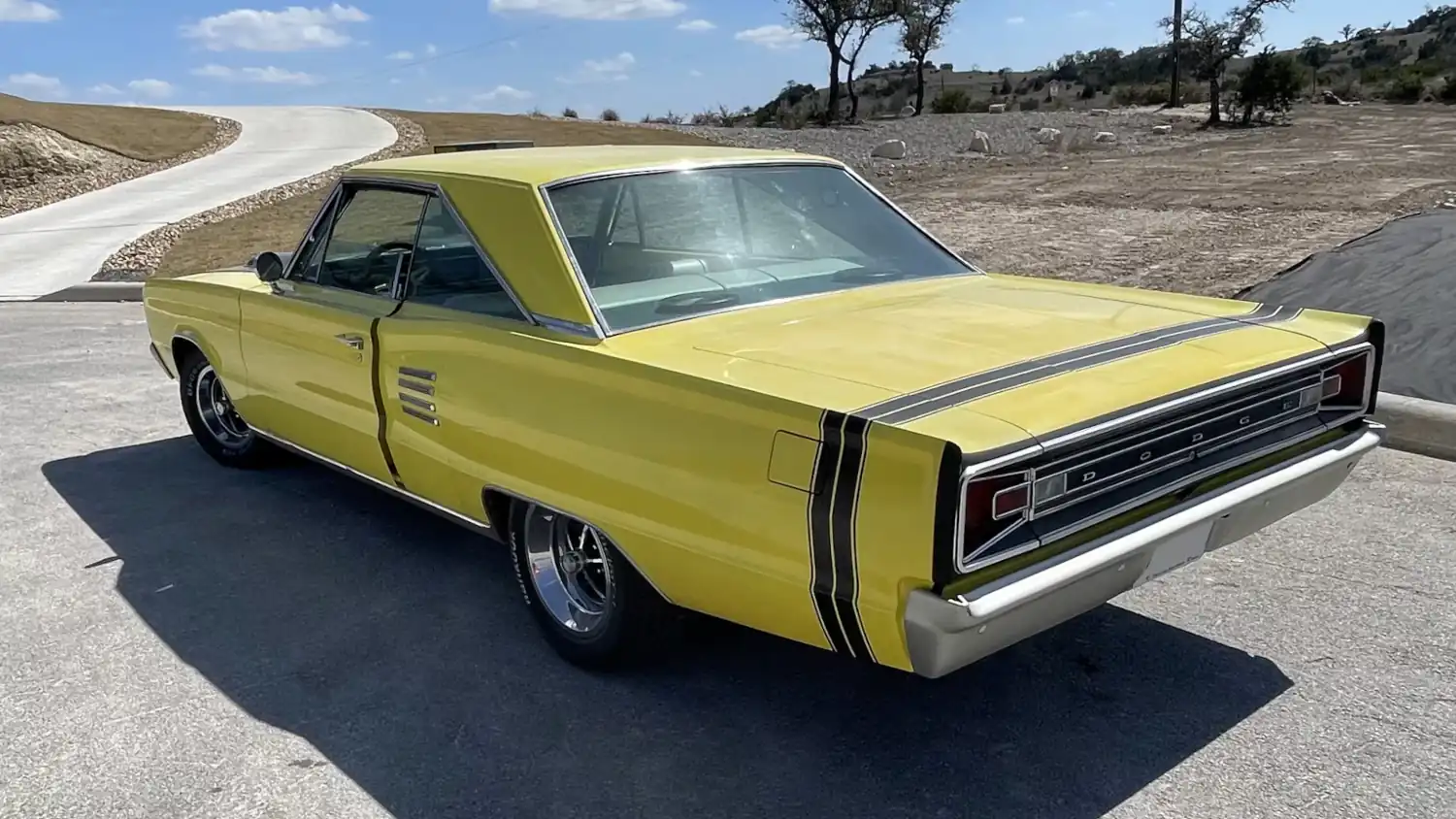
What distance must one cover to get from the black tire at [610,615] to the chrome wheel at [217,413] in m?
2.59

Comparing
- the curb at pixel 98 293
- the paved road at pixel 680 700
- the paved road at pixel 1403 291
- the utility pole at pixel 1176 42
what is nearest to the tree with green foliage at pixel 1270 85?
the utility pole at pixel 1176 42

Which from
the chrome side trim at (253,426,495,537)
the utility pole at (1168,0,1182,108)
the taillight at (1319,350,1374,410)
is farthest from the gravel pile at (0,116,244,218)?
the utility pole at (1168,0,1182,108)

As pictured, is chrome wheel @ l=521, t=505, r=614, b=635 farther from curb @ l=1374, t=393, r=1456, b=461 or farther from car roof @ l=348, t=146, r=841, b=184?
curb @ l=1374, t=393, r=1456, b=461

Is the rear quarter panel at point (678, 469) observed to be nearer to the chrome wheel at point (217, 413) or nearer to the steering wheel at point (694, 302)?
the steering wheel at point (694, 302)

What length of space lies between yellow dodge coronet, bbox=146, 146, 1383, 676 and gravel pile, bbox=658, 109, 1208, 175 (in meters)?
17.4

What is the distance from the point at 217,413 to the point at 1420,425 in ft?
18.4

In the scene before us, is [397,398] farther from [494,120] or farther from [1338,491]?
[494,120]

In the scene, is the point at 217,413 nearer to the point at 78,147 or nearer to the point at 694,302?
the point at 694,302

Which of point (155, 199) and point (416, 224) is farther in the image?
point (155, 199)

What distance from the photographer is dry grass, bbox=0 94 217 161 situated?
2427 cm

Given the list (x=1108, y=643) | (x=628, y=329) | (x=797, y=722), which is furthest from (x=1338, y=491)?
(x=628, y=329)

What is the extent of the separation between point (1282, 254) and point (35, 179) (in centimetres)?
1997

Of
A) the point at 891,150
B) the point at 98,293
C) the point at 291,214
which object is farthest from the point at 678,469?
the point at 891,150

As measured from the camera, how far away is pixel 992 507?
2611mm
